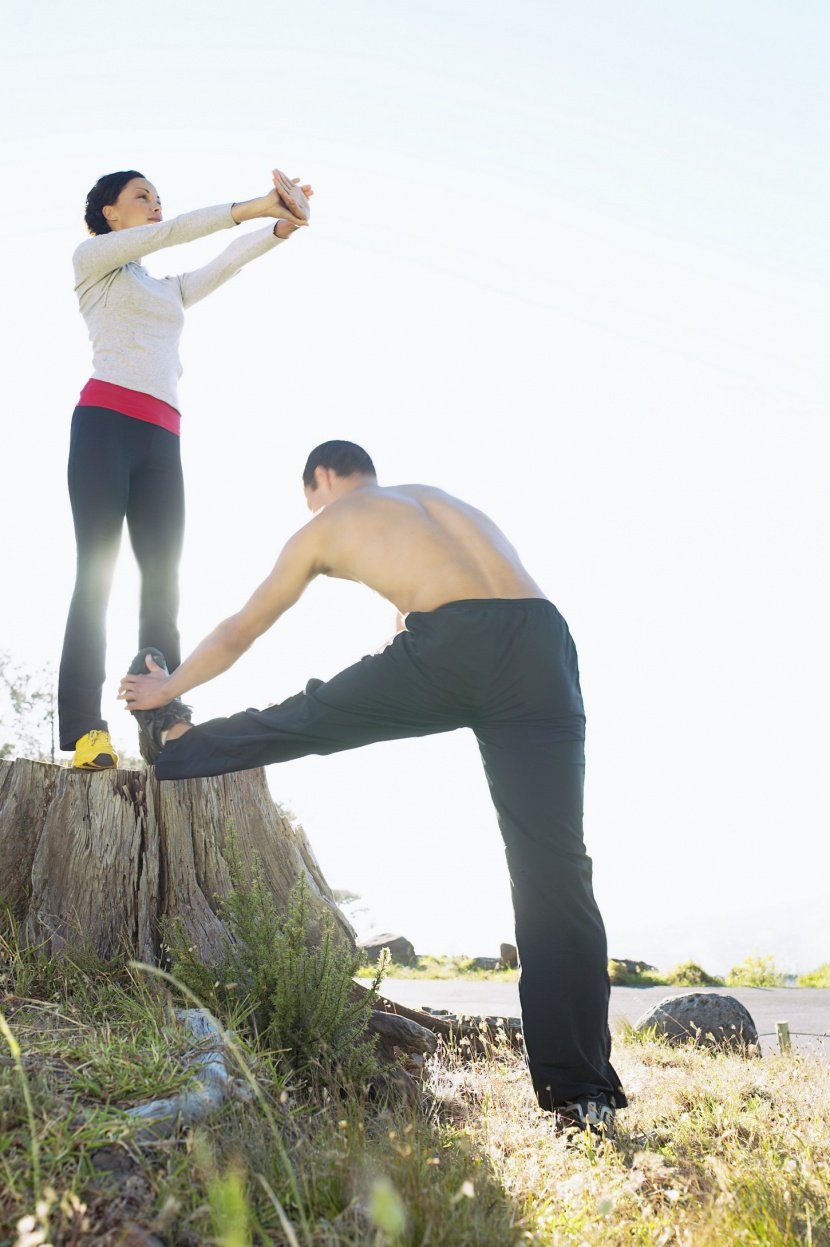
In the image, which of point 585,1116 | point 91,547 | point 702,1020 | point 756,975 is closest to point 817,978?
point 756,975

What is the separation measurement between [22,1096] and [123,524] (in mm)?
2958

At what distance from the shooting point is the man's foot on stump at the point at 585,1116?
314cm

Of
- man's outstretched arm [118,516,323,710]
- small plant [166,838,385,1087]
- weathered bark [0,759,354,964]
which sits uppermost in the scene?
man's outstretched arm [118,516,323,710]

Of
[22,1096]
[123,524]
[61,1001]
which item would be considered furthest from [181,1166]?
[123,524]

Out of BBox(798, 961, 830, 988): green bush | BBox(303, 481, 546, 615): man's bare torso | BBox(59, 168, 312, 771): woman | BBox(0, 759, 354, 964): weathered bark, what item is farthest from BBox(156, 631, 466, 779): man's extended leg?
BBox(798, 961, 830, 988): green bush

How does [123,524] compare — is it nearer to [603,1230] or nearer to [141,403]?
[141,403]

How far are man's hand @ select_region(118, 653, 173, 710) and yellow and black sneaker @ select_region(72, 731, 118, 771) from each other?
32cm

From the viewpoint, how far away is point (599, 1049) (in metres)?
3.38

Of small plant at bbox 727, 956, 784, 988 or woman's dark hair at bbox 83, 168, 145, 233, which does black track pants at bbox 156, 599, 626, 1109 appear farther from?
small plant at bbox 727, 956, 784, 988

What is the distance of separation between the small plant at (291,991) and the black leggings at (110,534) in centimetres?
128

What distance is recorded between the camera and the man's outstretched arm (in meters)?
3.85

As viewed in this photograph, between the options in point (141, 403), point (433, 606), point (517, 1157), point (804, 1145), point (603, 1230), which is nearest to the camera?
point (603, 1230)

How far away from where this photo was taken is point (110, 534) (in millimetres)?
4551

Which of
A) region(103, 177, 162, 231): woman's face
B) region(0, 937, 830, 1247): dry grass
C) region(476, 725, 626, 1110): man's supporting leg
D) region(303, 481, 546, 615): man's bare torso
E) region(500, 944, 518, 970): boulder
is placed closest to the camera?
region(0, 937, 830, 1247): dry grass
